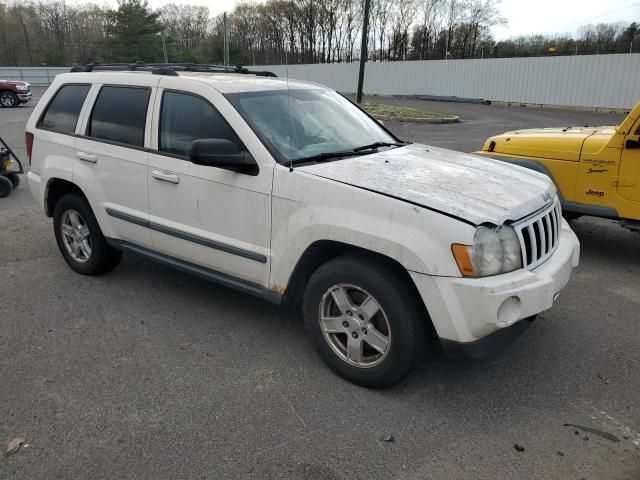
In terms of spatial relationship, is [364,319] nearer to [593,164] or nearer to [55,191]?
[55,191]

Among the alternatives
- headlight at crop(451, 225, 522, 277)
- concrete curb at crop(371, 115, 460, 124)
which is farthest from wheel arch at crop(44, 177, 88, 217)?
concrete curb at crop(371, 115, 460, 124)

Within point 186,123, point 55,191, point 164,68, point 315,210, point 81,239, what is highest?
point 164,68

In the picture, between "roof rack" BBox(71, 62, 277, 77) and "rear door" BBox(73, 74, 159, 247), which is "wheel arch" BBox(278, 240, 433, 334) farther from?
"roof rack" BBox(71, 62, 277, 77)

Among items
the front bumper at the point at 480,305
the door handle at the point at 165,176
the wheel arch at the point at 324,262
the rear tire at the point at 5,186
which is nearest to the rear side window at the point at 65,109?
the door handle at the point at 165,176

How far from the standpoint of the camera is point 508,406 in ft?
10.5

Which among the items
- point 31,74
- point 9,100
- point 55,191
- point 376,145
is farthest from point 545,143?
point 31,74

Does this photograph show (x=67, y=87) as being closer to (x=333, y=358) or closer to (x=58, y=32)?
(x=333, y=358)

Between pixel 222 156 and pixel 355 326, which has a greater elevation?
pixel 222 156

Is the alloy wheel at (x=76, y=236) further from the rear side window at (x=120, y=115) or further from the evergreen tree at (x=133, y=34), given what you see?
the evergreen tree at (x=133, y=34)

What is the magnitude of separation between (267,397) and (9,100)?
2584 cm

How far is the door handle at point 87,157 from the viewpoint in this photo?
4570 millimetres

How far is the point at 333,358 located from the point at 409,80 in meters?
34.7

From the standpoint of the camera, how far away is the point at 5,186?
27.0ft

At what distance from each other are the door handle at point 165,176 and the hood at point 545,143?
4050 mm
